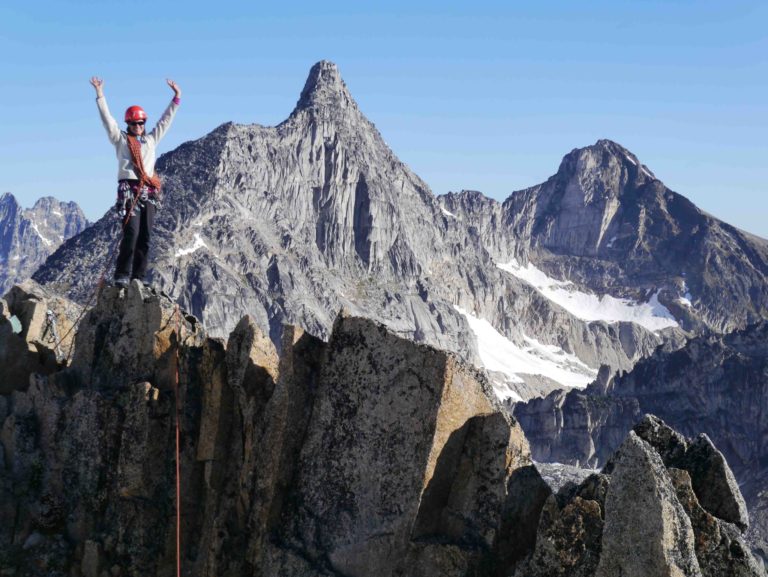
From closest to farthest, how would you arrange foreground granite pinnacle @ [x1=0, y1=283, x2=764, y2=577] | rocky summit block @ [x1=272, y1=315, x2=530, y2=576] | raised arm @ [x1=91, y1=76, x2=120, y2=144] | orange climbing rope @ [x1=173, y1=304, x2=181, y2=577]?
foreground granite pinnacle @ [x1=0, y1=283, x2=764, y2=577] → rocky summit block @ [x1=272, y1=315, x2=530, y2=576] → orange climbing rope @ [x1=173, y1=304, x2=181, y2=577] → raised arm @ [x1=91, y1=76, x2=120, y2=144]

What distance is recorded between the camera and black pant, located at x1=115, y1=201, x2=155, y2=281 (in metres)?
24.3

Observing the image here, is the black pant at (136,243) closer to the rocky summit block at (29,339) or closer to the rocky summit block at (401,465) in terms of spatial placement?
the rocky summit block at (29,339)

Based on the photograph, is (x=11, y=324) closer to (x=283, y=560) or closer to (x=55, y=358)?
(x=55, y=358)

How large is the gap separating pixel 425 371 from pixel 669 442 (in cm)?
447

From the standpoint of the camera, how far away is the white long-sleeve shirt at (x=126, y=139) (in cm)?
2355

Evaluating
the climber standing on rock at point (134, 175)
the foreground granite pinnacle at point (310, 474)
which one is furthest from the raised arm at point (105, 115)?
the foreground granite pinnacle at point (310, 474)

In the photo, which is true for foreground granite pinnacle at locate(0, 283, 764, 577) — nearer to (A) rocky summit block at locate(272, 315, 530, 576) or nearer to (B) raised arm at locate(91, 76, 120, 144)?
(A) rocky summit block at locate(272, 315, 530, 576)

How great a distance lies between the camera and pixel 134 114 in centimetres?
2373

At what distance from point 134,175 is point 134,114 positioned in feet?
4.62

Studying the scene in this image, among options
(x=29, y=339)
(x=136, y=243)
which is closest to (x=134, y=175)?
(x=136, y=243)

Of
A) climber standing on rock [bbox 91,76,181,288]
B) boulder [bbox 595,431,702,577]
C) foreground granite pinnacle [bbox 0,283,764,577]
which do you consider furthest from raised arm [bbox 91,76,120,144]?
boulder [bbox 595,431,702,577]

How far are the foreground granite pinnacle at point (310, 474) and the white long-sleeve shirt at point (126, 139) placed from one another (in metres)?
2.91

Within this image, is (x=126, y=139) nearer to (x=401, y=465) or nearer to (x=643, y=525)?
(x=401, y=465)

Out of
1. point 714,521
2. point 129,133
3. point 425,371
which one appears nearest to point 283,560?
point 425,371
